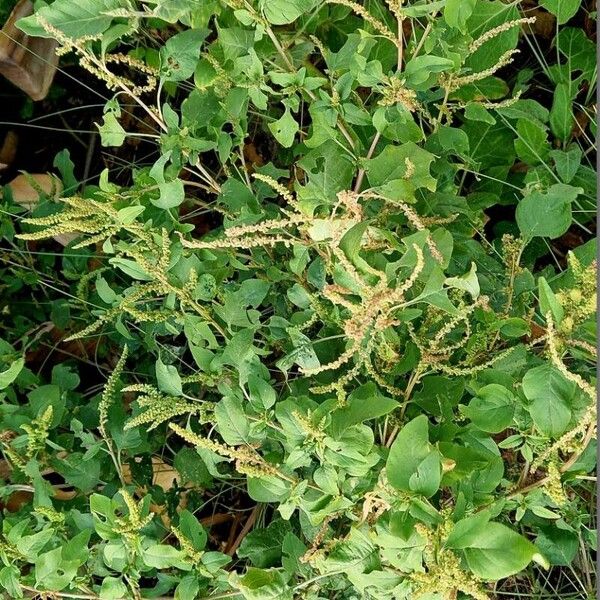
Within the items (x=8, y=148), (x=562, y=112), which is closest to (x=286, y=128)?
(x=562, y=112)

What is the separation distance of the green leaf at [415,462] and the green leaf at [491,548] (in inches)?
2.2

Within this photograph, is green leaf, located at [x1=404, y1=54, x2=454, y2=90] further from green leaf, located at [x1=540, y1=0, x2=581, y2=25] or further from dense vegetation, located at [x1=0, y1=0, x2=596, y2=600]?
green leaf, located at [x1=540, y1=0, x2=581, y2=25]

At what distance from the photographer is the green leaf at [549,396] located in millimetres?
841

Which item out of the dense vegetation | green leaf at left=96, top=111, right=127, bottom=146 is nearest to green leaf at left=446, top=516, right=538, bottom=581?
the dense vegetation

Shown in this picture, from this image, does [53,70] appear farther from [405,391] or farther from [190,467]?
[405,391]

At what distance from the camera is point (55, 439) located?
3.91 ft

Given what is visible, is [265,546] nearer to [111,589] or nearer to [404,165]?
[111,589]

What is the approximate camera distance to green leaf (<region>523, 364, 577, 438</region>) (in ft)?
2.76

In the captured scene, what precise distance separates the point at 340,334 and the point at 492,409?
0.24 meters

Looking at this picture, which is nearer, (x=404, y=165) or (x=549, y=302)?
(x=549, y=302)

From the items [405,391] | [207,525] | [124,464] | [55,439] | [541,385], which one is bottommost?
[207,525]

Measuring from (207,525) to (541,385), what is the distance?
33.5 inches

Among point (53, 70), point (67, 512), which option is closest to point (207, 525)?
point (67, 512)

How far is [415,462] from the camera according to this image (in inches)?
32.4
